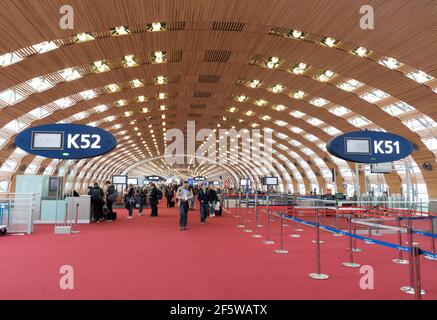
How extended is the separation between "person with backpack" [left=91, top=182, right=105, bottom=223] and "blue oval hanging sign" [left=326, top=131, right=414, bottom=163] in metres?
9.62

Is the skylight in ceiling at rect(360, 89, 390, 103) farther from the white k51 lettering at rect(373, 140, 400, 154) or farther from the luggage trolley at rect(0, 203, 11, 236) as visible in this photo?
the luggage trolley at rect(0, 203, 11, 236)

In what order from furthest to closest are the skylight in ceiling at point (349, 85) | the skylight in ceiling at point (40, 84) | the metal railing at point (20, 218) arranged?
the skylight in ceiling at point (349, 85) → the skylight in ceiling at point (40, 84) → the metal railing at point (20, 218)

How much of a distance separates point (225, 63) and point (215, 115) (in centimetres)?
1387

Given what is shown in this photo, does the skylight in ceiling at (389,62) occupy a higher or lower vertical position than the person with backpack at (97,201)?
higher

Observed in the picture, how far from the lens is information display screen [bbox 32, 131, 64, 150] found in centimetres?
921

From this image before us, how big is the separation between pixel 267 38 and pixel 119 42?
24.5ft

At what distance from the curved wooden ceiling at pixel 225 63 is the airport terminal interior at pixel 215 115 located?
0.08 m

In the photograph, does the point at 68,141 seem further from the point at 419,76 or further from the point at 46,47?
the point at 419,76

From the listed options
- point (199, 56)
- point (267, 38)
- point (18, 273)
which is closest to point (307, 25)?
point (267, 38)

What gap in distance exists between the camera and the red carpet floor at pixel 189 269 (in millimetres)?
4410

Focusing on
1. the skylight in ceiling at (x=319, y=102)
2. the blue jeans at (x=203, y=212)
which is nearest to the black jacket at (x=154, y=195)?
the blue jeans at (x=203, y=212)

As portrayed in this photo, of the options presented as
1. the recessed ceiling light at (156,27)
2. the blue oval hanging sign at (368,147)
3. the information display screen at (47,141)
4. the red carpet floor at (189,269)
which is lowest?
the red carpet floor at (189,269)

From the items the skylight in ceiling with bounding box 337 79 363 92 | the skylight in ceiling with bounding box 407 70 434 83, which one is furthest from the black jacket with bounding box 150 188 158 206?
the skylight in ceiling with bounding box 407 70 434 83

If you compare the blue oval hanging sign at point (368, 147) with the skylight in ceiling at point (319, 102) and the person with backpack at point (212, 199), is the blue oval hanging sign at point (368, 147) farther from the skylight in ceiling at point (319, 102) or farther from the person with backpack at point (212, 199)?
the skylight in ceiling at point (319, 102)
